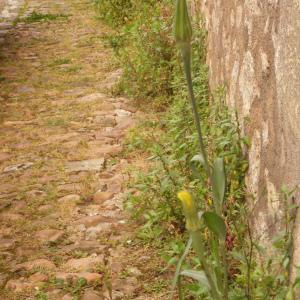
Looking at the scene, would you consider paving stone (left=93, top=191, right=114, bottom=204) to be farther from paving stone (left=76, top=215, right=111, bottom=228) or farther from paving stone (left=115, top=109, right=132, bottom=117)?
paving stone (left=115, top=109, right=132, bottom=117)

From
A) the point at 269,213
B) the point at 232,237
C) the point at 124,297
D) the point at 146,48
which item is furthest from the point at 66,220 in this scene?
the point at 146,48

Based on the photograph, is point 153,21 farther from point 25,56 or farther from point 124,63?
point 25,56

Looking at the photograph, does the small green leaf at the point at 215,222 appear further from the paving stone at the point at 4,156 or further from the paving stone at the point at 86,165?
the paving stone at the point at 4,156

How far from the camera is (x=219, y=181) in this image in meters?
1.68

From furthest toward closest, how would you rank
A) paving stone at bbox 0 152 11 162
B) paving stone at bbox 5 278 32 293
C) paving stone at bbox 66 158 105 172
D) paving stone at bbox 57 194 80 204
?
paving stone at bbox 0 152 11 162 < paving stone at bbox 66 158 105 172 < paving stone at bbox 57 194 80 204 < paving stone at bbox 5 278 32 293

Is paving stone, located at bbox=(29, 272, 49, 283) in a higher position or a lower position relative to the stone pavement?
lower

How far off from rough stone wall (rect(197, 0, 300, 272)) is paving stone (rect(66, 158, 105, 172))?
1108 millimetres

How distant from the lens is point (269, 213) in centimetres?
215

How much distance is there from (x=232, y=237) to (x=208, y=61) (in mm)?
1869

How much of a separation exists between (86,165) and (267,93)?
184cm

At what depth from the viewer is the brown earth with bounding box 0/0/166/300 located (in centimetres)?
262

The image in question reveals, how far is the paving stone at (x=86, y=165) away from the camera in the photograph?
12.3ft

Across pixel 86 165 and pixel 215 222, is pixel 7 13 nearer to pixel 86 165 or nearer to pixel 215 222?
pixel 86 165

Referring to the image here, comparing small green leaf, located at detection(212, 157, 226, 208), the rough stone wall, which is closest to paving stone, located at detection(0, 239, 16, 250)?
the rough stone wall
